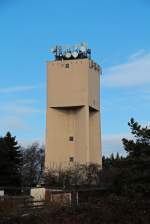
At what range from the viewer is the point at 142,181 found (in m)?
19.8

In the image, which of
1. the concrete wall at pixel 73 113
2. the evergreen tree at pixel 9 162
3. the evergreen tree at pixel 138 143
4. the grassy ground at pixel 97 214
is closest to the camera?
the grassy ground at pixel 97 214

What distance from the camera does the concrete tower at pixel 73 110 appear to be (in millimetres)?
72562

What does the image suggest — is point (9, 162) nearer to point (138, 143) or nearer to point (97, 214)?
point (138, 143)

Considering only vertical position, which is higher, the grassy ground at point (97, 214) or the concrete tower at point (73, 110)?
the concrete tower at point (73, 110)

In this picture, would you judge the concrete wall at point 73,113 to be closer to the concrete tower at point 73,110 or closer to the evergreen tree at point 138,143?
the concrete tower at point 73,110

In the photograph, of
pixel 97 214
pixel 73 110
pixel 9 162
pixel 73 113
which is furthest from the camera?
pixel 73 113

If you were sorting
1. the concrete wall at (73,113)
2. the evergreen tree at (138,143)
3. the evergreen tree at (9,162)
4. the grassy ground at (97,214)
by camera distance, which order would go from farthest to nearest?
the concrete wall at (73,113), the evergreen tree at (9,162), the evergreen tree at (138,143), the grassy ground at (97,214)

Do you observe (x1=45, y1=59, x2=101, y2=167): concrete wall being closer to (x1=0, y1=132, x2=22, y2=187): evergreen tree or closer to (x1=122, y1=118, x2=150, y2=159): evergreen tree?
(x1=0, y1=132, x2=22, y2=187): evergreen tree

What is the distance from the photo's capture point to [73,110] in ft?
247

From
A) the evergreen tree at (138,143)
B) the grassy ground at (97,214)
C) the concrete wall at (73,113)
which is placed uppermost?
the concrete wall at (73,113)

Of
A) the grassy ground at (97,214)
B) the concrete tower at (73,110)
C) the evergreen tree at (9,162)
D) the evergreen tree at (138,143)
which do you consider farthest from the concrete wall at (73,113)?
the grassy ground at (97,214)

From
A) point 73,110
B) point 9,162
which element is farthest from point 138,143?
point 73,110

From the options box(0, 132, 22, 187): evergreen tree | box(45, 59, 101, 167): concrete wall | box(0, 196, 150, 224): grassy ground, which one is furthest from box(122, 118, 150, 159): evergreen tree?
box(45, 59, 101, 167): concrete wall

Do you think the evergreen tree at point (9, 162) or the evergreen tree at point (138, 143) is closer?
the evergreen tree at point (138, 143)
